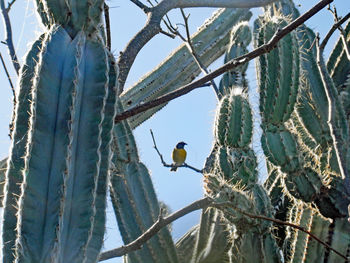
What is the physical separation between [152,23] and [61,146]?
171cm

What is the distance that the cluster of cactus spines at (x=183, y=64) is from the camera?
474 cm

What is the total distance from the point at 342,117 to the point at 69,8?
2.41 metres

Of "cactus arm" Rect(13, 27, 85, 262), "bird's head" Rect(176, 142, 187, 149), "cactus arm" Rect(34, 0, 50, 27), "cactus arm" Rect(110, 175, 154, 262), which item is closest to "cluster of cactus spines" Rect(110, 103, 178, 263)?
"cactus arm" Rect(110, 175, 154, 262)

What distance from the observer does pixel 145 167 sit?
3.34 metres

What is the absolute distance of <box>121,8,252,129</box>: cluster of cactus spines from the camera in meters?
4.74

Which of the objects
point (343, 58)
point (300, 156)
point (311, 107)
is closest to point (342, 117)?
point (311, 107)

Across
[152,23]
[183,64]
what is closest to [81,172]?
[152,23]

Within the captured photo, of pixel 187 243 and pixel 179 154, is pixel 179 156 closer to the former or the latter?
pixel 179 154

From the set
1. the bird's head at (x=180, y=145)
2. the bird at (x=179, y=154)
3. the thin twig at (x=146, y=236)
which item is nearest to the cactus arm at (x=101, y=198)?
the thin twig at (x=146, y=236)

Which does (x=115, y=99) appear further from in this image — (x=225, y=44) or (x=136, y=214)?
(x=225, y=44)

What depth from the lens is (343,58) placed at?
195 inches

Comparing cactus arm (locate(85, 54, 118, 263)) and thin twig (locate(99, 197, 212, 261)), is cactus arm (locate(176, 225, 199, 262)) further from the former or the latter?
cactus arm (locate(85, 54, 118, 263))

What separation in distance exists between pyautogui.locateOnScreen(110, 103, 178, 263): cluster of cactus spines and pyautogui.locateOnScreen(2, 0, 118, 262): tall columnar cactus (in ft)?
3.76

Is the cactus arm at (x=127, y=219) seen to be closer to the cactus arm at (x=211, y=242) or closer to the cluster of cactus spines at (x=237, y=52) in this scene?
the cactus arm at (x=211, y=242)
